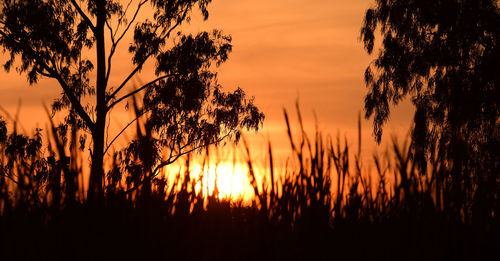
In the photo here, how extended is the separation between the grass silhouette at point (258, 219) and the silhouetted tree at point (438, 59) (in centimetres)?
1309

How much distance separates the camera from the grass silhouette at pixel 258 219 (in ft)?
6.75

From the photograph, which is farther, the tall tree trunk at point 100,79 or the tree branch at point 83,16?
the tree branch at point 83,16

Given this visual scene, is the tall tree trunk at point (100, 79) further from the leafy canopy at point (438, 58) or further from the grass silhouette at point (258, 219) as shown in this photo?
the grass silhouette at point (258, 219)

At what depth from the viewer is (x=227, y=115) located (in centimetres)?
2044

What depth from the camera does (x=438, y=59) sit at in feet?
56.7

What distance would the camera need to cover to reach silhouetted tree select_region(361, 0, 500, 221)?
16234 mm

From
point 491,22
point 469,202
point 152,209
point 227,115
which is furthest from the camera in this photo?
point 227,115

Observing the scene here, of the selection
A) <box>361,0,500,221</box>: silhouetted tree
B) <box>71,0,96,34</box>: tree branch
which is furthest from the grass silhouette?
<box>71,0,96,34</box>: tree branch

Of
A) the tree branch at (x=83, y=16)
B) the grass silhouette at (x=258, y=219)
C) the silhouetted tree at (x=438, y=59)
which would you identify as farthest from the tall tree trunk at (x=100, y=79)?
Result: the grass silhouette at (x=258, y=219)

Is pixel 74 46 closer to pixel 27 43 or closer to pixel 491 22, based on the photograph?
pixel 27 43

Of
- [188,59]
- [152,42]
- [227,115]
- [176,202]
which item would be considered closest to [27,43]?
[152,42]

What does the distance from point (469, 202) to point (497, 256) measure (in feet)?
1.71

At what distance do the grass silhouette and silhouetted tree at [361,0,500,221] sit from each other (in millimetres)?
13087

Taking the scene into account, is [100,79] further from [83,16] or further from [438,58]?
[438,58]
